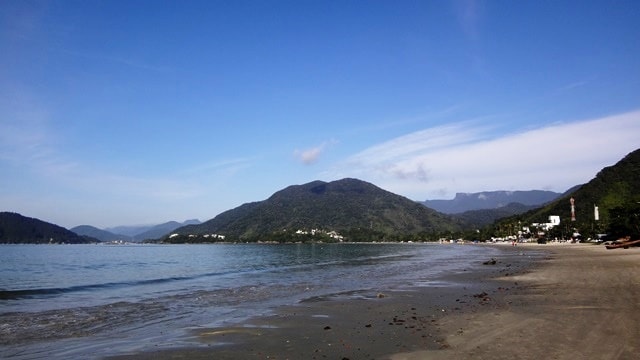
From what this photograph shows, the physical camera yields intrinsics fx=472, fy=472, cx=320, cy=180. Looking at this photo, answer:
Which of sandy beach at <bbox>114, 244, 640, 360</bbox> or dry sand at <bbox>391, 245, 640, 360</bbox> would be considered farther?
sandy beach at <bbox>114, 244, 640, 360</bbox>

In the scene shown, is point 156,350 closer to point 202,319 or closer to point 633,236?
point 202,319

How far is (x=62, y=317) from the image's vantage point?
19.4m

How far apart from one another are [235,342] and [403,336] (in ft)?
15.2

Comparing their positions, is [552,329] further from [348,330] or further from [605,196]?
[605,196]

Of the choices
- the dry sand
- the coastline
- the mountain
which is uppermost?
the mountain

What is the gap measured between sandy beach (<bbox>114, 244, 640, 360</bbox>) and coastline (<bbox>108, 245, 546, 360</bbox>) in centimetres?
3

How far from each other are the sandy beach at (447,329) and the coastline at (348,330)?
0.03m

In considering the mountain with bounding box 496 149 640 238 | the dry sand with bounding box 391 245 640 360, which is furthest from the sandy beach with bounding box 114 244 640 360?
the mountain with bounding box 496 149 640 238

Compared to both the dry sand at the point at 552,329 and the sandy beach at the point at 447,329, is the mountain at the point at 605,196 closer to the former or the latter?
the dry sand at the point at 552,329

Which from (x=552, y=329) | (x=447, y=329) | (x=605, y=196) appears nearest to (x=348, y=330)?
(x=447, y=329)

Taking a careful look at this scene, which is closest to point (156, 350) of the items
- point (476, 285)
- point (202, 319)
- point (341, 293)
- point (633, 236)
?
point (202, 319)

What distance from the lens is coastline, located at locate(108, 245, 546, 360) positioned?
11.4 m

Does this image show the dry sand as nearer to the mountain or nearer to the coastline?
the coastline

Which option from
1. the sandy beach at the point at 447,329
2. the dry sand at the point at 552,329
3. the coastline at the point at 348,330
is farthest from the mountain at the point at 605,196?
the coastline at the point at 348,330
